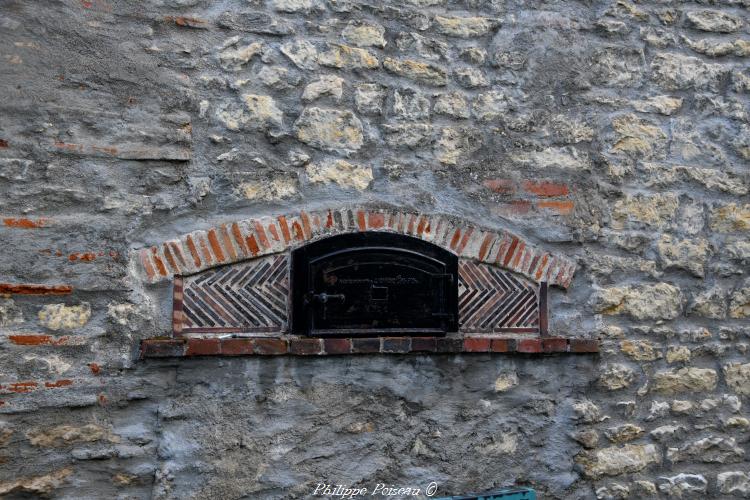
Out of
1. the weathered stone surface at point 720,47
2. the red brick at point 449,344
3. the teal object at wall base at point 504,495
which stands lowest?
the teal object at wall base at point 504,495

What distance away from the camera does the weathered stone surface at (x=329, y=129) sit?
3318 mm

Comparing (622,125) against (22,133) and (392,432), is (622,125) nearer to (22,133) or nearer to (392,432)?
(392,432)

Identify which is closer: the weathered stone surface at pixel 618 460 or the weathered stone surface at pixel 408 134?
the weathered stone surface at pixel 408 134

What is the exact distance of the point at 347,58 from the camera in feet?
11.2

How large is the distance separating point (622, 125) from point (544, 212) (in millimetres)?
638

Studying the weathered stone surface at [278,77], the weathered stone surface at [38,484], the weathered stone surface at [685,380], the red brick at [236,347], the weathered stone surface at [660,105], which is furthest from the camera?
the weathered stone surface at [660,105]

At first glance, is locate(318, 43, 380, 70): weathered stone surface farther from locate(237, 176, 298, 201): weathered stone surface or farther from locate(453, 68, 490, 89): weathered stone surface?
locate(237, 176, 298, 201): weathered stone surface

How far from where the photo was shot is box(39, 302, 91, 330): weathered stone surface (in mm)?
2889

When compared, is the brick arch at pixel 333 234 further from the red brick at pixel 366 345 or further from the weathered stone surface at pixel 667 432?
the weathered stone surface at pixel 667 432

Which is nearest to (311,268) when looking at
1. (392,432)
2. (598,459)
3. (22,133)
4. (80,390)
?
(392,432)

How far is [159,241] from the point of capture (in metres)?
3.07

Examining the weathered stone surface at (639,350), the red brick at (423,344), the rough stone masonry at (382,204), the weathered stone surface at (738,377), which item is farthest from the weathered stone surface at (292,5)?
the weathered stone surface at (738,377)

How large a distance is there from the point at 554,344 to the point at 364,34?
1.69m

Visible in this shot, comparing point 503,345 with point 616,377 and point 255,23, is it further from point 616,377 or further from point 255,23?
point 255,23
